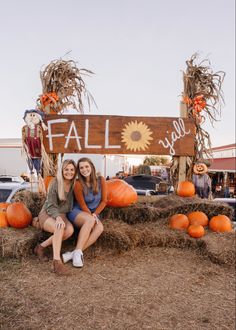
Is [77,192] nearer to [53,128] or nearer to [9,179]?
[53,128]

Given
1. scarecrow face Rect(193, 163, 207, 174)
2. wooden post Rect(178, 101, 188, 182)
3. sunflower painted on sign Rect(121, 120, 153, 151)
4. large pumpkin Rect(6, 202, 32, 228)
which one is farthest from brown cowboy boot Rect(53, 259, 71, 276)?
scarecrow face Rect(193, 163, 207, 174)

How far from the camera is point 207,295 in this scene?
11.6 feet

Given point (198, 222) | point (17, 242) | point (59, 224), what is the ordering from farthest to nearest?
point (198, 222), point (17, 242), point (59, 224)

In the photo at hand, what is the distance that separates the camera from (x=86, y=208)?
13.5ft

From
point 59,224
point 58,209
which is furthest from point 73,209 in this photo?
point 59,224

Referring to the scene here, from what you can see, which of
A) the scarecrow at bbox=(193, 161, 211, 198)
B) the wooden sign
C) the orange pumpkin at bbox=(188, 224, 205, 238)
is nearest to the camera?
the orange pumpkin at bbox=(188, 224, 205, 238)

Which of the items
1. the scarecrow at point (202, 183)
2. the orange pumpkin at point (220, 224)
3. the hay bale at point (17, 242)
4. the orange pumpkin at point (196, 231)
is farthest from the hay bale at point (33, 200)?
the scarecrow at point (202, 183)

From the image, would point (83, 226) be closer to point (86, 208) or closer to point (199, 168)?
point (86, 208)

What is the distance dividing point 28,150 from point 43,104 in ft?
2.47

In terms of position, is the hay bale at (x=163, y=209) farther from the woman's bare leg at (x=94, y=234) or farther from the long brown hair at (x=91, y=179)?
the woman's bare leg at (x=94, y=234)

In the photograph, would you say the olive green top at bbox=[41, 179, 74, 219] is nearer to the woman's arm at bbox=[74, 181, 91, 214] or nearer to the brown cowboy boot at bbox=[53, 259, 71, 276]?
the woman's arm at bbox=[74, 181, 91, 214]

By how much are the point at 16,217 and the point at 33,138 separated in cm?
124

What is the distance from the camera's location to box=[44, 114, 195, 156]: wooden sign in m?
5.25

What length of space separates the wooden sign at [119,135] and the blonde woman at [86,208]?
103 cm
